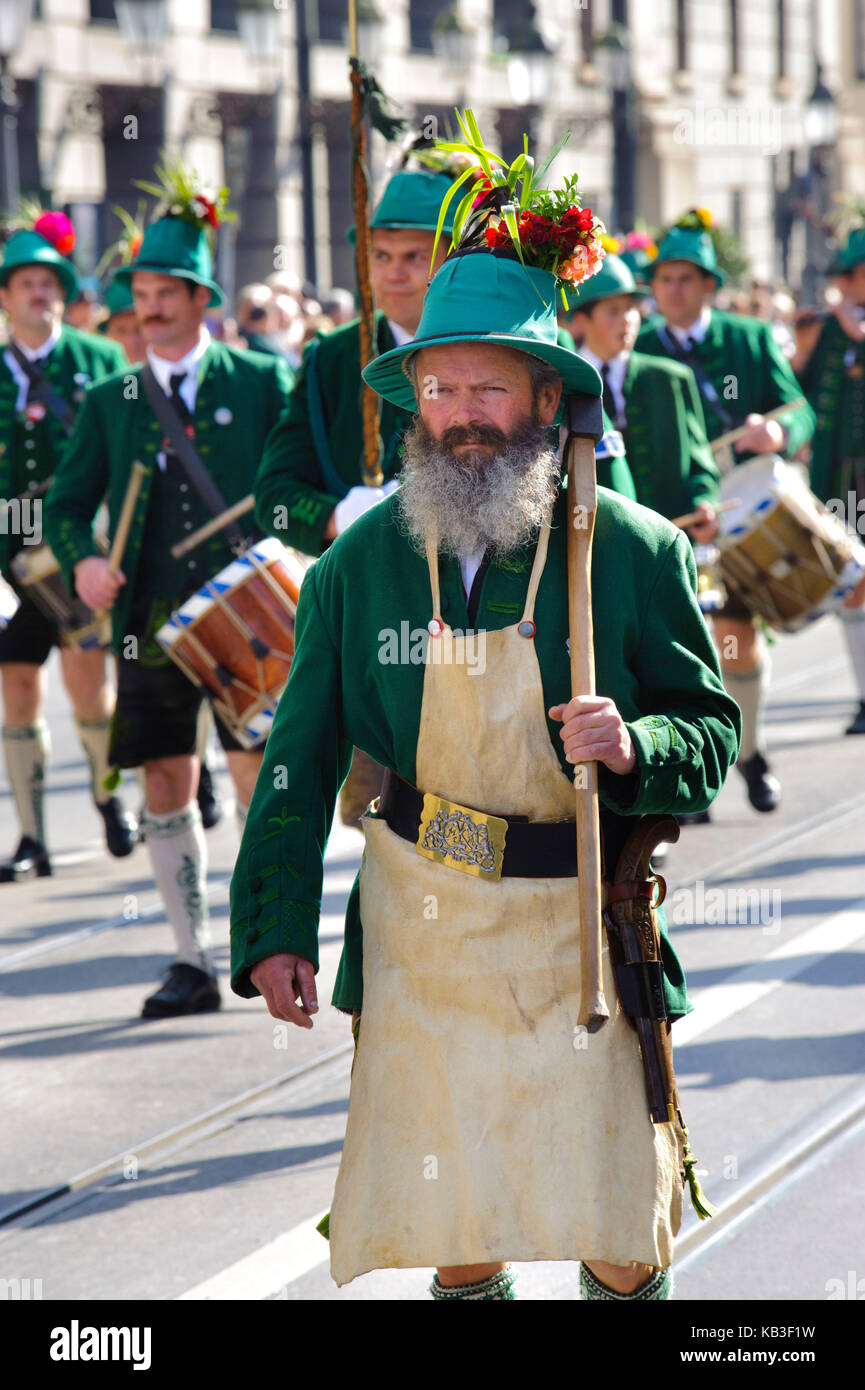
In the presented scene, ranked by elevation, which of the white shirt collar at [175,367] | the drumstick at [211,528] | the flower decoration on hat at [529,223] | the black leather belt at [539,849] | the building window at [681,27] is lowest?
the black leather belt at [539,849]

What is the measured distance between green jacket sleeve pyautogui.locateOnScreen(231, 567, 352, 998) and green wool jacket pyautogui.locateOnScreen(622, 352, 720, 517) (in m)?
3.70

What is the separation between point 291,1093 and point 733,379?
161 inches

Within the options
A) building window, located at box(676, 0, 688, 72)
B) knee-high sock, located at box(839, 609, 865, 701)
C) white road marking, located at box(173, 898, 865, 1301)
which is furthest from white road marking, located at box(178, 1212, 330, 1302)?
building window, located at box(676, 0, 688, 72)

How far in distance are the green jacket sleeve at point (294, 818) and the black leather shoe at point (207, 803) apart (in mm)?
4952

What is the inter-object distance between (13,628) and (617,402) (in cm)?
258

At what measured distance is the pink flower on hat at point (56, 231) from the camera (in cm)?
808

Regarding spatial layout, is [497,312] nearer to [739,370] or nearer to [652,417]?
[652,417]

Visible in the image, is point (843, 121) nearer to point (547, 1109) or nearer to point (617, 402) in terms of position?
point (617, 402)

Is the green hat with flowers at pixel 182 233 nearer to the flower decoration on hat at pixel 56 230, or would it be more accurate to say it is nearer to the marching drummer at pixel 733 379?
the flower decoration on hat at pixel 56 230

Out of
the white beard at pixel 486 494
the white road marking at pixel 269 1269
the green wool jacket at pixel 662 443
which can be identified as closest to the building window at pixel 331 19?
the green wool jacket at pixel 662 443

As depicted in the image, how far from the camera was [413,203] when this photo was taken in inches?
210
